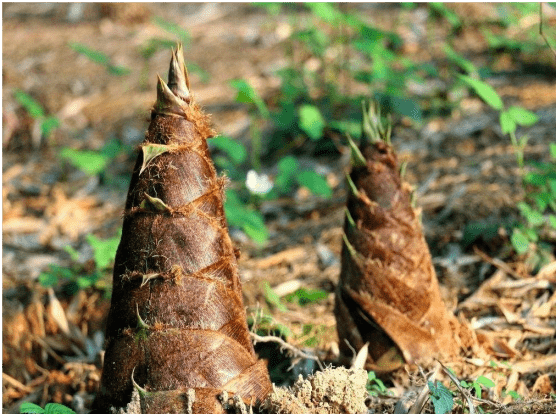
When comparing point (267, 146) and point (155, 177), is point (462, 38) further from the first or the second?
point (155, 177)

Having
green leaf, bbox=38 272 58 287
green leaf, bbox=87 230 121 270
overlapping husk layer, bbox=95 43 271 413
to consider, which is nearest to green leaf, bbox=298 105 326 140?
green leaf, bbox=87 230 121 270

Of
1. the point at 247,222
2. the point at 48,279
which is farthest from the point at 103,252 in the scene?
the point at 247,222

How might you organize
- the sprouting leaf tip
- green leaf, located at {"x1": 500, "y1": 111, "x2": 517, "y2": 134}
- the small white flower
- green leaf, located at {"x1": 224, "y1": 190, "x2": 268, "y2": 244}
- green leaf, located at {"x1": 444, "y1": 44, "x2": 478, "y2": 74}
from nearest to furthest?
the sprouting leaf tip
green leaf, located at {"x1": 500, "y1": 111, "x2": 517, "y2": 134}
green leaf, located at {"x1": 224, "y1": 190, "x2": 268, "y2": 244}
the small white flower
green leaf, located at {"x1": 444, "y1": 44, "x2": 478, "y2": 74}

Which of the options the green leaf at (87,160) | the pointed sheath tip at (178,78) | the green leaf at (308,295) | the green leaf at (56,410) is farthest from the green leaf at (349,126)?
the green leaf at (56,410)

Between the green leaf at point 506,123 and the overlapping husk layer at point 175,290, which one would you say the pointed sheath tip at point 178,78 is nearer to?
the overlapping husk layer at point 175,290

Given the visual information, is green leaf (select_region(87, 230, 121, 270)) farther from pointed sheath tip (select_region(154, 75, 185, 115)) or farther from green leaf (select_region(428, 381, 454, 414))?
green leaf (select_region(428, 381, 454, 414))

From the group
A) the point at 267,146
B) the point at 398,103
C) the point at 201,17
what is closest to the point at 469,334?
the point at 398,103

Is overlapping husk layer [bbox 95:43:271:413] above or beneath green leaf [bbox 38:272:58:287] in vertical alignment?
above
